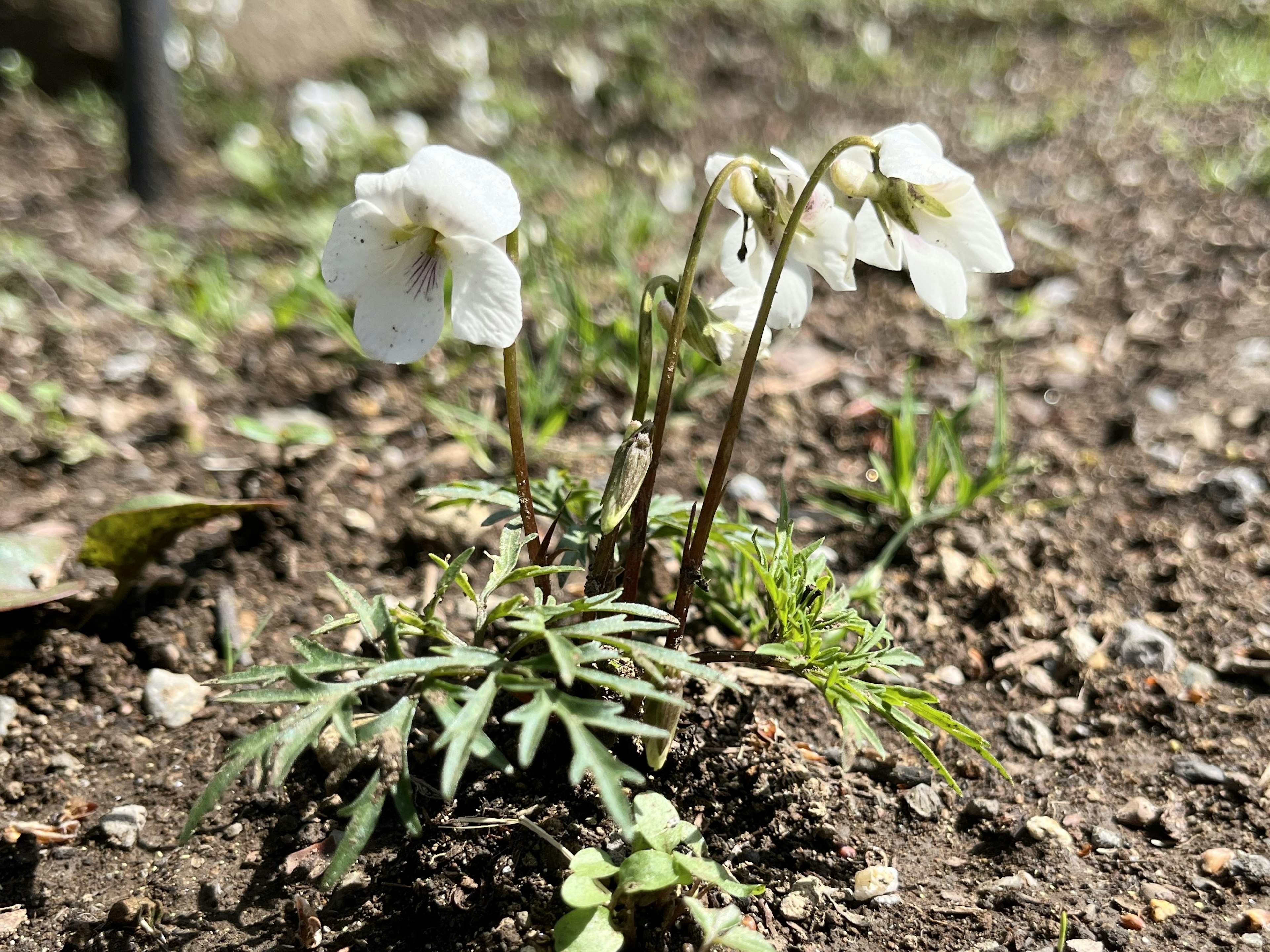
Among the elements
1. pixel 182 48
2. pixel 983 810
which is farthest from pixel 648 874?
pixel 182 48

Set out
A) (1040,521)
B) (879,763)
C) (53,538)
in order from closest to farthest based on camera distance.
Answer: (879,763), (53,538), (1040,521)

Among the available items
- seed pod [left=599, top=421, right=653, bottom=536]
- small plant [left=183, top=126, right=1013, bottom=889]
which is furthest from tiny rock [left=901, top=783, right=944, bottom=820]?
seed pod [left=599, top=421, right=653, bottom=536]

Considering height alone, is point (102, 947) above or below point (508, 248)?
below

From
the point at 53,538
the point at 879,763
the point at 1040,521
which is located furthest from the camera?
the point at 1040,521

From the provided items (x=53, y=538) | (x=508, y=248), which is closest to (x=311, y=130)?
(x=53, y=538)

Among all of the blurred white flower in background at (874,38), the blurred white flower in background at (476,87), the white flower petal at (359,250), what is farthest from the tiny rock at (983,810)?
the blurred white flower in background at (874,38)

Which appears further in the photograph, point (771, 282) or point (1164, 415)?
point (1164, 415)

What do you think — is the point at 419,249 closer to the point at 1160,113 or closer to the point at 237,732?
the point at 237,732
